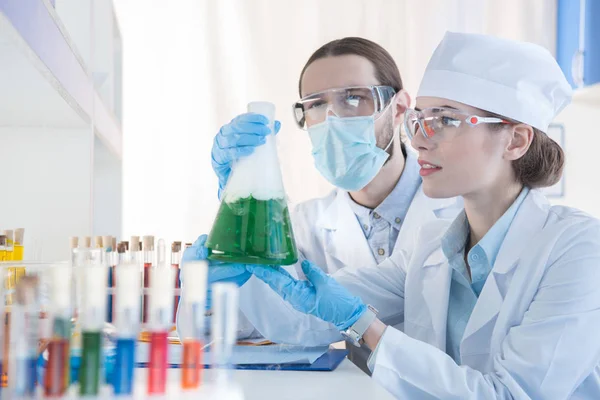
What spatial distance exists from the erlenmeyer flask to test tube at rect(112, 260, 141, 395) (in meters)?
0.45

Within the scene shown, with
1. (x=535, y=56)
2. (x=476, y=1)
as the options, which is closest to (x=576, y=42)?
(x=476, y=1)

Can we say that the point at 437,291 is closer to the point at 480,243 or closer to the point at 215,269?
the point at 480,243

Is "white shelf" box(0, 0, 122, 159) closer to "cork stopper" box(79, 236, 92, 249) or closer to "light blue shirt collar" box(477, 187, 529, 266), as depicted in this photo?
"cork stopper" box(79, 236, 92, 249)

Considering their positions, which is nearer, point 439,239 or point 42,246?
point 439,239

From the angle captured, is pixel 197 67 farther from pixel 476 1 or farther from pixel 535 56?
pixel 535 56

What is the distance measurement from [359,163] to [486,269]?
0.66 metres

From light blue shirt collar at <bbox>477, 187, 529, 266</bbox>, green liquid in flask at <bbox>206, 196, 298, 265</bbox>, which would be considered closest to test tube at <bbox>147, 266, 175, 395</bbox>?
green liquid in flask at <bbox>206, 196, 298, 265</bbox>

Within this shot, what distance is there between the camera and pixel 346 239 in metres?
2.26

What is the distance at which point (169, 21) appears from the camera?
3982mm

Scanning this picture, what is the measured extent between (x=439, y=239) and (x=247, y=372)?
29.1 inches

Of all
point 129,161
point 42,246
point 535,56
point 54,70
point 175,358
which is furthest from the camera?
point 129,161

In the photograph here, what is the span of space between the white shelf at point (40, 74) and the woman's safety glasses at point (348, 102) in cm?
73

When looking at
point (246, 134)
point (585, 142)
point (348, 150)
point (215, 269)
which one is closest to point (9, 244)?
point (215, 269)

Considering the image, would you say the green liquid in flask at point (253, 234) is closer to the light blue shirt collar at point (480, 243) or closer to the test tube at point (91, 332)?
the test tube at point (91, 332)
